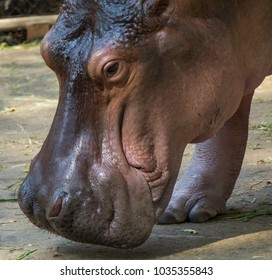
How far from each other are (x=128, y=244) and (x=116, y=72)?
0.55 metres

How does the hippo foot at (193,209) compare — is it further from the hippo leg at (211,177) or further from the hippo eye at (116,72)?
the hippo eye at (116,72)

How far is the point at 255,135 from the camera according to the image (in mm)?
5340

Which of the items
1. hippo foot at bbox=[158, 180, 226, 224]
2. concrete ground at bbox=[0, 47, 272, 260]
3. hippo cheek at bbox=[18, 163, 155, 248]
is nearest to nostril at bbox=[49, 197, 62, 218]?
hippo cheek at bbox=[18, 163, 155, 248]

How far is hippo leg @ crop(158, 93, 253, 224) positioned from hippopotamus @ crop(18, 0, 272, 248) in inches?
23.2

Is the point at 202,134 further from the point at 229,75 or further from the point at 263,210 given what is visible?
the point at 263,210

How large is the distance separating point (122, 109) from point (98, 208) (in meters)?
0.33

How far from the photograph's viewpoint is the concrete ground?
340 cm

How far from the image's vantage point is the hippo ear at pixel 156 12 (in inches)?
126

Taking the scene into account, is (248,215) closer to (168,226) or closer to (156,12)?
(168,226)

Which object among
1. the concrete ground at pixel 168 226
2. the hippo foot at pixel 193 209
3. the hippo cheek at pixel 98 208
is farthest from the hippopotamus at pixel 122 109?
the hippo foot at pixel 193 209

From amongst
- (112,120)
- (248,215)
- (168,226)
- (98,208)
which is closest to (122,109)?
(112,120)

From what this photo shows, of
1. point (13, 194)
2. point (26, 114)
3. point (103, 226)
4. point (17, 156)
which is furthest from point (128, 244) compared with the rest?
point (26, 114)

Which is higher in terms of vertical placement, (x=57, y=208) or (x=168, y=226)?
(x=57, y=208)

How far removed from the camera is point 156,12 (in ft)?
10.6
